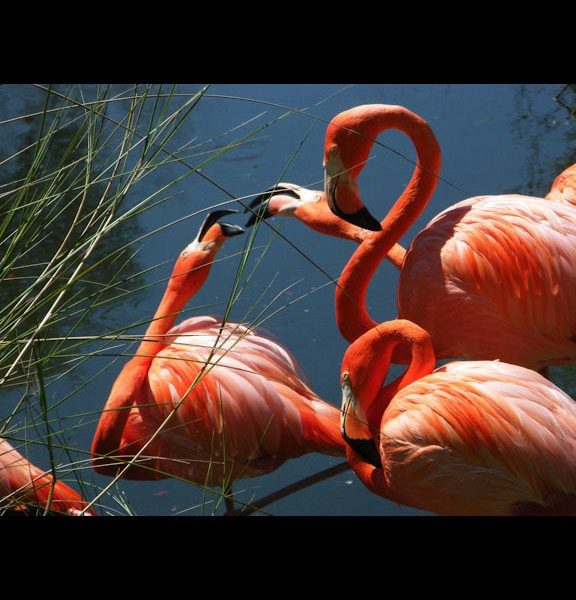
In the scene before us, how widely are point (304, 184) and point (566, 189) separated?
82cm

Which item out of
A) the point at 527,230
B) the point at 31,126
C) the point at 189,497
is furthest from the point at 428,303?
the point at 31,126

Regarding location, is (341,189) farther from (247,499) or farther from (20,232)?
(20,232)

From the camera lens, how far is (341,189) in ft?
6.25

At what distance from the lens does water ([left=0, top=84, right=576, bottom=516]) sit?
1838 millimetres

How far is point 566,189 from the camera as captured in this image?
6.50 feet

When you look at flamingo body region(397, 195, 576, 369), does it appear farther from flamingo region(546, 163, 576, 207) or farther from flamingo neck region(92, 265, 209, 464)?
flamingo neck region(92, 265, 209, 464)

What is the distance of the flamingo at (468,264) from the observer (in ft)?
5.85

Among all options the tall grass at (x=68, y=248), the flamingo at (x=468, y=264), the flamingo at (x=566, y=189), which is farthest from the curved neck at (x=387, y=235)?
the tall grass at (x=68, y=248)

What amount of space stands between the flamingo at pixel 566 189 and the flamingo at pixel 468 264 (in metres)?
0.11

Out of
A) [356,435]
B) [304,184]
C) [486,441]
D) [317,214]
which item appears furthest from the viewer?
[304,184]

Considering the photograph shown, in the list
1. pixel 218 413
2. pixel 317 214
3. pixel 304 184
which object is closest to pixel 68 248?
pixel 218 413

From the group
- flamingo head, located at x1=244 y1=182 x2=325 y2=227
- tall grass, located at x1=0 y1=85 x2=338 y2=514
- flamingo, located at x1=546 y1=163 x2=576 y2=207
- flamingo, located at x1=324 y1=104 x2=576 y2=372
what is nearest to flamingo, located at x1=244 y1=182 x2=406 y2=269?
flamingo head, located at x1=244 y1=182 x2=325 y2=227

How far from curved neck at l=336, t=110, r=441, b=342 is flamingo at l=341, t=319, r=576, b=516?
338 millimetres

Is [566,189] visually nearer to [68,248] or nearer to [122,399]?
[122,399]
